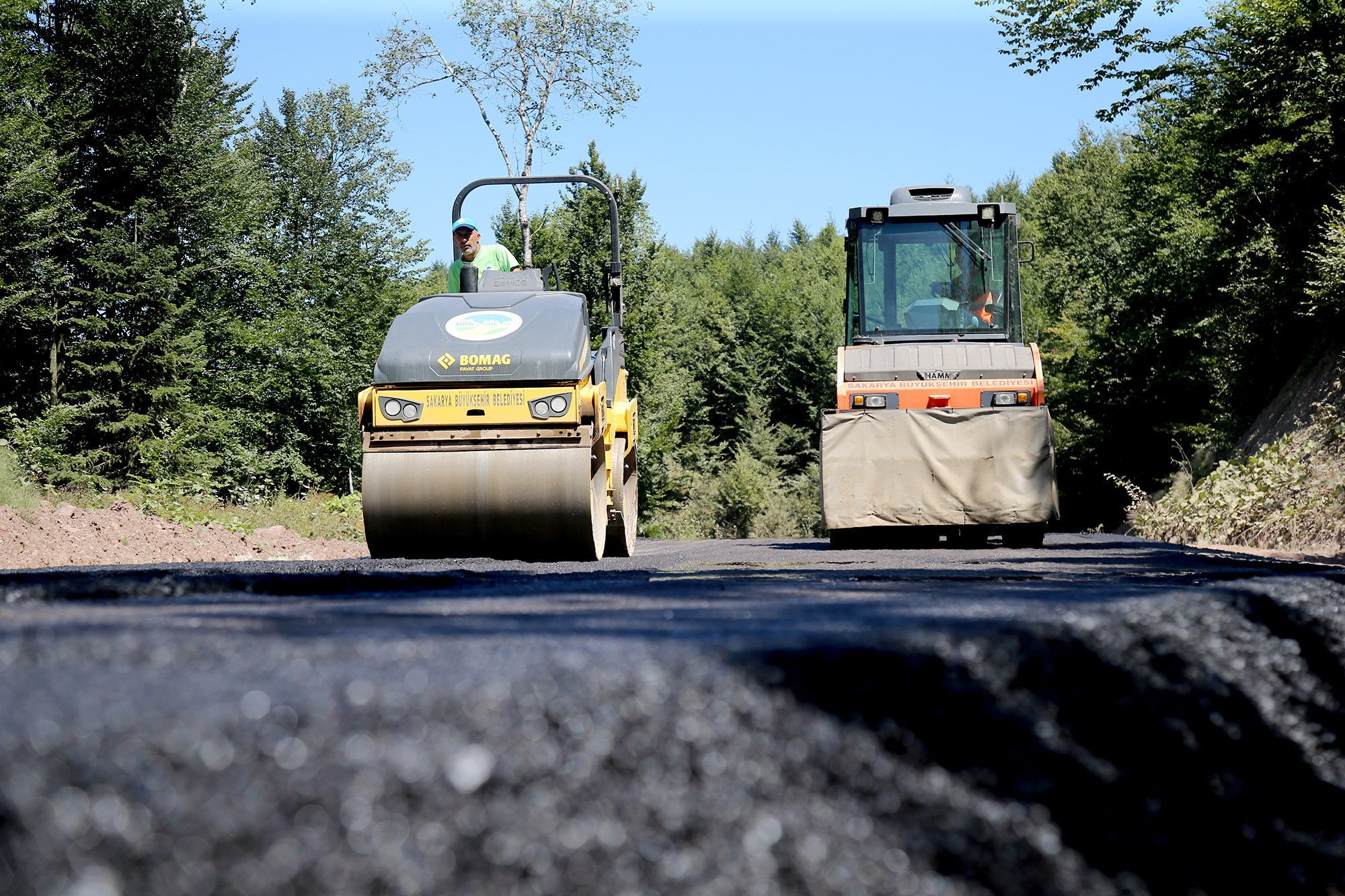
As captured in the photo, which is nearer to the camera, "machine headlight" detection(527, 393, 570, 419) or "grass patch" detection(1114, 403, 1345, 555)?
"machine headlight" detection(527, 393, 570, 419)

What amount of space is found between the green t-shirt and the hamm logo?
0.77 meters

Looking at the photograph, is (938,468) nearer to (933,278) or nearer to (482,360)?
(933,278)

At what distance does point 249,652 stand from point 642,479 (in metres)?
34.0

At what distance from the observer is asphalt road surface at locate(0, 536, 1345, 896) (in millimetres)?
1325

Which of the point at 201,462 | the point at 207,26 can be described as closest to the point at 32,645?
the point at 201,462

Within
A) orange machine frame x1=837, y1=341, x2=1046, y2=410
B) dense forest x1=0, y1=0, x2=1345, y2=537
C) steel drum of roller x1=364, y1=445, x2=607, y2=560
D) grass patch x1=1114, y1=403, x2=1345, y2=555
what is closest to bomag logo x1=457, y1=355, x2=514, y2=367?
steel drum of roller x1=364, y1=445, x2=607, y2=560

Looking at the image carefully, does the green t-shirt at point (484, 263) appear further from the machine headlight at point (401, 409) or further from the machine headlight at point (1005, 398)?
the machine headlight at point (1005, 398)

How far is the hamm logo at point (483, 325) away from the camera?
23.3ft

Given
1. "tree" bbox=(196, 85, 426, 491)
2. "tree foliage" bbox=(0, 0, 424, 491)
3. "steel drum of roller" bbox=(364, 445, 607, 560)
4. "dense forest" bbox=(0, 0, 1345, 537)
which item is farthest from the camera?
"tree" bbox=(196, 85, 426, 491)

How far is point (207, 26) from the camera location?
25.7 meters

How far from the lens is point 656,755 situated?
5.21 ft

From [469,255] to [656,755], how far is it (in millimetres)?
6902

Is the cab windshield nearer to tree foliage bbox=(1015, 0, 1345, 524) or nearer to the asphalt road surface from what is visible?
tree foliage bbox=(1015, 0, 1345, 524)

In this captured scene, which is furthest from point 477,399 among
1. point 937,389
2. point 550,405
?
point 937,389
